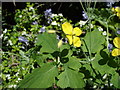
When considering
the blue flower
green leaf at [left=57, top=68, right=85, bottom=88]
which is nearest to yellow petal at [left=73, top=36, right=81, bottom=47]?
green leaf at [left=57, top=68, right=85, bottom=88]

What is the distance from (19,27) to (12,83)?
94 centimetres

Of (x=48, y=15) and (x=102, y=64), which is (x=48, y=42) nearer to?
(x=102, y=64)

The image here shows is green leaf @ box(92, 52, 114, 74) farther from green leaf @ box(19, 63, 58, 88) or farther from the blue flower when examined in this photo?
the blue flower

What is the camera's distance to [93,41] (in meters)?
1.10

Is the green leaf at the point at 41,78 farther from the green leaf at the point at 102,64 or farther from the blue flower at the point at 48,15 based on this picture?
the blue flower at the point at 48,15

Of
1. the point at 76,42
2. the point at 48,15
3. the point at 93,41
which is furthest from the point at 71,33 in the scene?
the point at 48,15

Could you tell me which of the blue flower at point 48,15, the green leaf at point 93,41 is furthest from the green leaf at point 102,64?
the blue flower at point 48,15

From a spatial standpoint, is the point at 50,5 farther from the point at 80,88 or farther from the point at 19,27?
the point at 80,88

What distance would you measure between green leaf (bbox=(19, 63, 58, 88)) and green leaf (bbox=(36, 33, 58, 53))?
12 centimetres

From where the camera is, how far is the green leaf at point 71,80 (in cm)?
87

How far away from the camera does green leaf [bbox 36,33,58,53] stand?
1004mm

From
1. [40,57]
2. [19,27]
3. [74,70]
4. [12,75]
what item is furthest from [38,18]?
[74,70]

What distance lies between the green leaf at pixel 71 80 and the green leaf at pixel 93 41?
8.2 inches

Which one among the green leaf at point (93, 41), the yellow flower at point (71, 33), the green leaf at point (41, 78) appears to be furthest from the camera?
the green leaf at point (93, 41)
